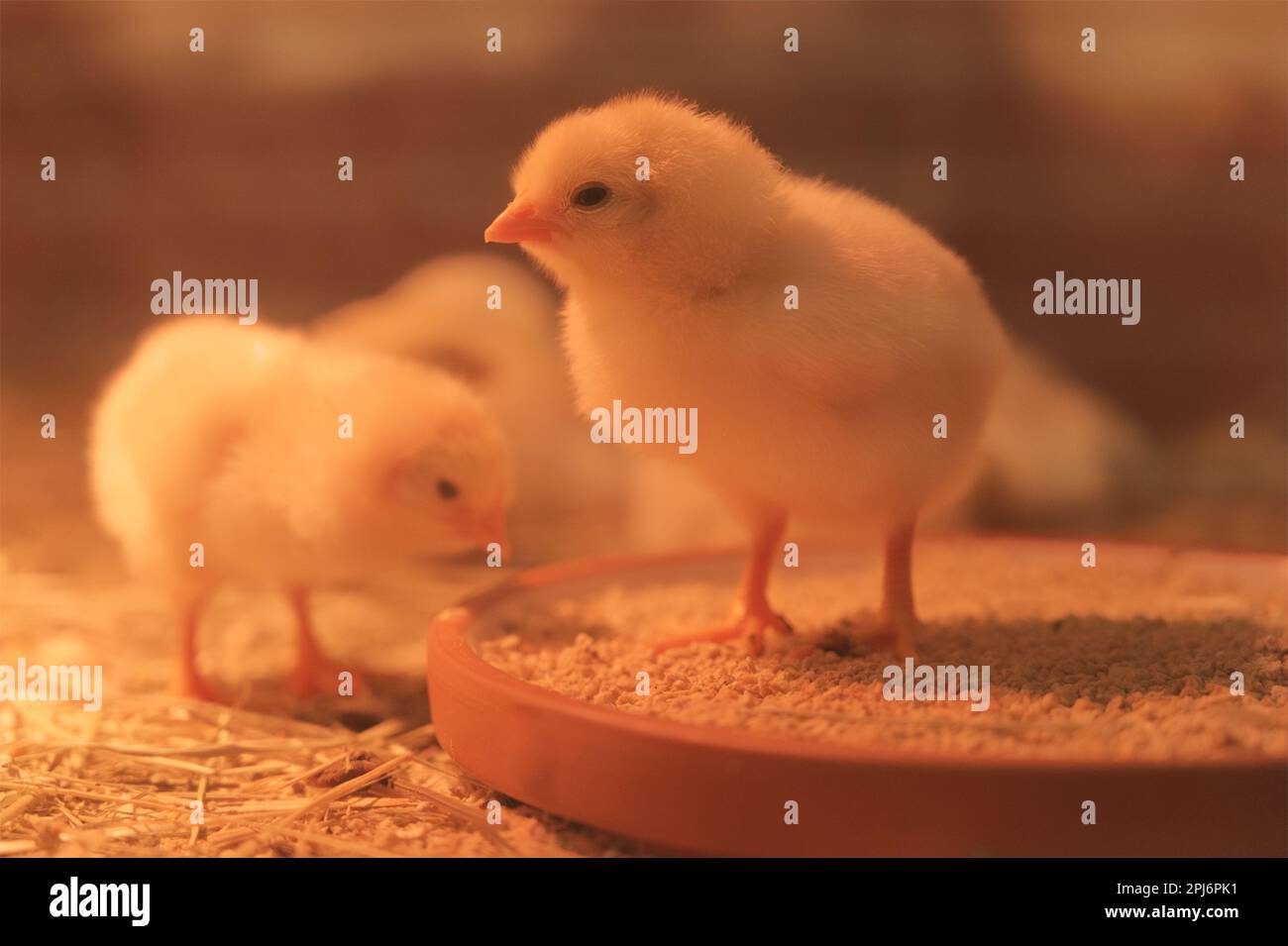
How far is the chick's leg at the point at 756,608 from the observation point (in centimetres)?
193

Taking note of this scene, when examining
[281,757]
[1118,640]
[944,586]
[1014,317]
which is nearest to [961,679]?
[1118,640]

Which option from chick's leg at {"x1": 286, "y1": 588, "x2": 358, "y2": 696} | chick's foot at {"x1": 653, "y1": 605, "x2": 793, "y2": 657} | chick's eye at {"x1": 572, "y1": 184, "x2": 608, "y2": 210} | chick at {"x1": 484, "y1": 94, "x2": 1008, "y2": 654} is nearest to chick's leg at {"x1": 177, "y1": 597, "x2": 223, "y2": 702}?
chick's leg at {"x1": 286, "y1": 588, "x2": 358, "y2": 696}

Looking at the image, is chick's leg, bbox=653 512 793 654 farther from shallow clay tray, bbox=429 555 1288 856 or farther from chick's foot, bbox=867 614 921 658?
shallow clay tray, bbox=429 555 1288 856

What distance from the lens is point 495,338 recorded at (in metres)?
3.43

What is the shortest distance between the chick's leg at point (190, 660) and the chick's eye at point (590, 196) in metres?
1.32

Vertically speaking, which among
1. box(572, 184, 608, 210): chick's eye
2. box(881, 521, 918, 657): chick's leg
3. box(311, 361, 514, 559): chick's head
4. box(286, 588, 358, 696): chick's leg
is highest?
box(572, 184, 608, 210): chick's eye

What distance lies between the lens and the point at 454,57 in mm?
2842

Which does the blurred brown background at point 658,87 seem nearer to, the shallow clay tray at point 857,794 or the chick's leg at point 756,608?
the chick's leg at point 756,608

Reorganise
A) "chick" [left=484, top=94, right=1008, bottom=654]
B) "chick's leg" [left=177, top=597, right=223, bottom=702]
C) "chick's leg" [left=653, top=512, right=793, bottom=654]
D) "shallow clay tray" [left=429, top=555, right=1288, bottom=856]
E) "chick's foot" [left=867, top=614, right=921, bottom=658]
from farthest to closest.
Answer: "chick's leg" [left=177, top=597, right=223, bottom=702]
"chick's leg" [left=653, top=512, right=793, bottom=654]
"chick's foot" [left=867, top=614, right=921, bottom=658]
"chick" [left=484, top=94, right=1008, bottom=654]
"shallow clay tray" [left=429, top=555, right=1288, bottom=856]

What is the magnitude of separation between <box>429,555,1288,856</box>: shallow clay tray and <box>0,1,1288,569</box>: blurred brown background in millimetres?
1459

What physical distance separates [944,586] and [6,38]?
8.37 ft

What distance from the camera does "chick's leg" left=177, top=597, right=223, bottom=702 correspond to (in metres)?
2.35

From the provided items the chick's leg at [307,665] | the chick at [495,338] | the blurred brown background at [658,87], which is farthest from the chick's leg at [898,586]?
the chick at [495,338]

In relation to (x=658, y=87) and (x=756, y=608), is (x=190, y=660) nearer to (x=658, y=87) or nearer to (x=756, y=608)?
(x=756, y=608)
